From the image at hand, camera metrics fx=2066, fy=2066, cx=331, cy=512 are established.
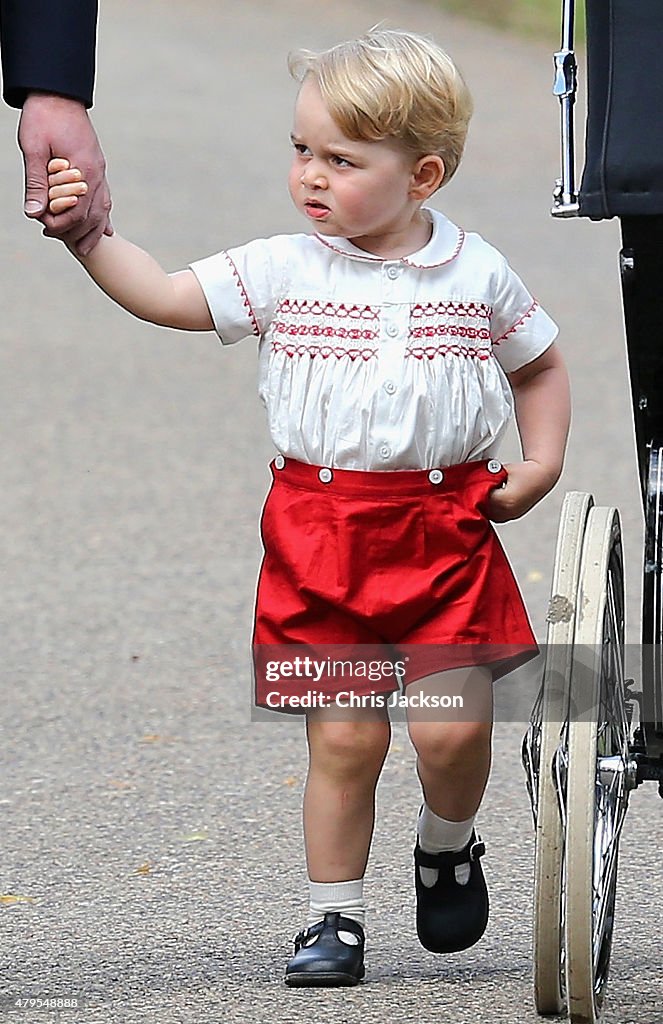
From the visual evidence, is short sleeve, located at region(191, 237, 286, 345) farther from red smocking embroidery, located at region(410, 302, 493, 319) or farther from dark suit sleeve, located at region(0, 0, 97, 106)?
dark suit sleeve, located at region(0, 0, 97, 106)

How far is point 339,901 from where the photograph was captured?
3.31 m

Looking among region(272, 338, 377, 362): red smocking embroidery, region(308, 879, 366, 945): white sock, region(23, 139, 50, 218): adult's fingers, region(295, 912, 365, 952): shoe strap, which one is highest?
region(23, 139, 50, 218): adult's fingers

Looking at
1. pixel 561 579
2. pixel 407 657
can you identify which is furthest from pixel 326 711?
pixel 561 579

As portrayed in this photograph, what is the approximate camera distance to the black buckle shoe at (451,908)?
340 cm

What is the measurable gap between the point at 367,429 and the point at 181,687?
2.21 meters

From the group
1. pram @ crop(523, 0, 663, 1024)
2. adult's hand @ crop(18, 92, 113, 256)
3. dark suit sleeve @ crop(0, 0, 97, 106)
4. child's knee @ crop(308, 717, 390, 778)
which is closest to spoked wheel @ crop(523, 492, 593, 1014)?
pram @ crop(523, 0, 663, 1024)

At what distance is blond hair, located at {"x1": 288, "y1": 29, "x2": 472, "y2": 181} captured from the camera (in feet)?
10.5

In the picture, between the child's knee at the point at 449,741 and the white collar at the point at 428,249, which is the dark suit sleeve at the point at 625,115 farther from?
the child's knee at the point at 449,741

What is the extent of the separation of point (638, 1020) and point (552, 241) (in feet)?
32.1

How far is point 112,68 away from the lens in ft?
64.1

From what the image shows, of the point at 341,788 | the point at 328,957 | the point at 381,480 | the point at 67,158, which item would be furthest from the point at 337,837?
the point at 67,158

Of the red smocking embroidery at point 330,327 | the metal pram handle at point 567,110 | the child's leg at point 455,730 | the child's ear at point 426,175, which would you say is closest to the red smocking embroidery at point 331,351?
the red smocking embroidery at point 330,327

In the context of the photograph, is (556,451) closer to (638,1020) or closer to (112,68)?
(638,1020)

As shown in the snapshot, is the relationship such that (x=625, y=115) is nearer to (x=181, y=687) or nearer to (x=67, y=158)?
(x=67, y=158)
